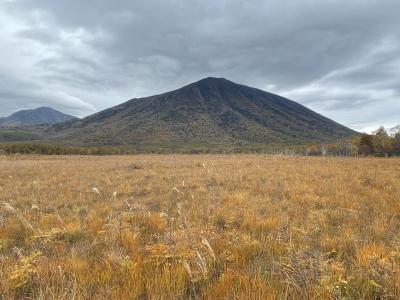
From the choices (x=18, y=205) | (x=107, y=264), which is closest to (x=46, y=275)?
(x=107, y=264)

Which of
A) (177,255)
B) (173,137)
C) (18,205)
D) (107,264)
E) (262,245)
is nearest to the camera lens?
(107,264)

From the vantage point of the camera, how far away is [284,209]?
681 cm

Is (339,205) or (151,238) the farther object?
(339,205)

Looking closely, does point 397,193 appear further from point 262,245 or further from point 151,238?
point 151,238

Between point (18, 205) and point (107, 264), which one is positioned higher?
point (107, 264)

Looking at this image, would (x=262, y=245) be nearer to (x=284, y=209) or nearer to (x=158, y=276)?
(x=158, y=276)

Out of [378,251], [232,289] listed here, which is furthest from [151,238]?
[378,251]

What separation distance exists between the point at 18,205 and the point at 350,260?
8.30 metres

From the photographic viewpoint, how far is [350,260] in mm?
3682

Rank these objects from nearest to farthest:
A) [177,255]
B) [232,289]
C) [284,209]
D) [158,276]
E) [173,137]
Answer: [232,289]
[158,276]
[177,255]
[284,209]
[173,137]

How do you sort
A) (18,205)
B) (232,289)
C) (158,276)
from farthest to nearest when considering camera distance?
1. (18,205)
2. (158,276)
3. (232,289)

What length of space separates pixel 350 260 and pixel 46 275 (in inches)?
144

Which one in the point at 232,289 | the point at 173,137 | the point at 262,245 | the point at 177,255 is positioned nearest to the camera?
the point at 232,289

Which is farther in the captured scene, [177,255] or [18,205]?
[18,205]
